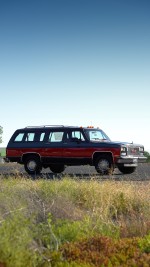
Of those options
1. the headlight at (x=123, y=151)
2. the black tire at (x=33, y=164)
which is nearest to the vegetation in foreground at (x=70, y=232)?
the headlight at (x=123, y=151)

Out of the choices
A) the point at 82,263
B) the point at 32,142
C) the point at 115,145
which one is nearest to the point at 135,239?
the point at 82,263

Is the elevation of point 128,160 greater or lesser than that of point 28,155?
lesser

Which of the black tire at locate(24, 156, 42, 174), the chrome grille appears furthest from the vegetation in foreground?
the black tire at locate(24, 156, 42, 174)

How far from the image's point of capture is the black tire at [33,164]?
69.0 ft

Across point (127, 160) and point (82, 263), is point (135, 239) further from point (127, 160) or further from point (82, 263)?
point (127, 160)

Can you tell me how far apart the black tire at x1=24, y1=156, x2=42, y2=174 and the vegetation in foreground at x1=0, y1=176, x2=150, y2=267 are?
30.5ft

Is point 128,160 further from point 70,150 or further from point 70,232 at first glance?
point 70,232

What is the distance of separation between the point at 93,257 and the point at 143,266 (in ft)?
2.10

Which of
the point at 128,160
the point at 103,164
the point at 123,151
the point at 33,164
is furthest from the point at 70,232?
the point at 33,164

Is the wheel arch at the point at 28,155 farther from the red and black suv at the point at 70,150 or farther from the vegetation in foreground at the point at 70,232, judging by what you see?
the vegetation in foreground at the point at 70,232

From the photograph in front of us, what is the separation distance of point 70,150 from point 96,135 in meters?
1.19

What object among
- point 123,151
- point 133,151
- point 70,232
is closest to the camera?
point 70,232

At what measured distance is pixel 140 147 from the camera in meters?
21.0

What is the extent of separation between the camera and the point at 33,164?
21.1m
